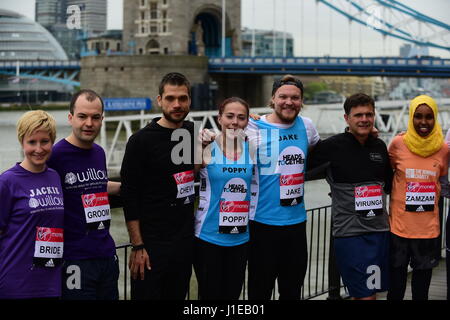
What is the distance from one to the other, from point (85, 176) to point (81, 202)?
0.32ft

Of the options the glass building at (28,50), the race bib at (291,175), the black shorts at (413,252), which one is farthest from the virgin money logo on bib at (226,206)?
the glass building at (28,50)

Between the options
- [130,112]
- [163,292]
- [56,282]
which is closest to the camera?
[56,282]

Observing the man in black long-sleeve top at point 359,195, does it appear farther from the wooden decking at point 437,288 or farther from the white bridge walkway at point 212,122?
the white bridge walkway at point 212,122

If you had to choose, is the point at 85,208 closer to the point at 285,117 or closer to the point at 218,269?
the point at 218,269

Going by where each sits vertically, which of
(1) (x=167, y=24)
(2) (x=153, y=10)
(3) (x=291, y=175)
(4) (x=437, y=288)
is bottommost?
(4) (x=437, y=288)

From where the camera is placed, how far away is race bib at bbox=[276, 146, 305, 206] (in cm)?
278

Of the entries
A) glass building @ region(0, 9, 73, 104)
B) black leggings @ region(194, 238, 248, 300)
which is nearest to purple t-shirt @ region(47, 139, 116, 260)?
black leggings @ region(194, 238, 248, 300)

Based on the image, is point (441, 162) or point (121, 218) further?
point (121, 218)

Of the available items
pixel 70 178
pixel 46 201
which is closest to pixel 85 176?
pixel 70 178

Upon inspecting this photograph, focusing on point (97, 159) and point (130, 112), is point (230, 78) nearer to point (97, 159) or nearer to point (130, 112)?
point (130, 112)

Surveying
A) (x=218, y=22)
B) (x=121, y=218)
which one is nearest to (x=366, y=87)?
(x=218, y=22)

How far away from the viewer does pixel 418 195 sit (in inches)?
115

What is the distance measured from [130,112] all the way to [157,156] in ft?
94.3
